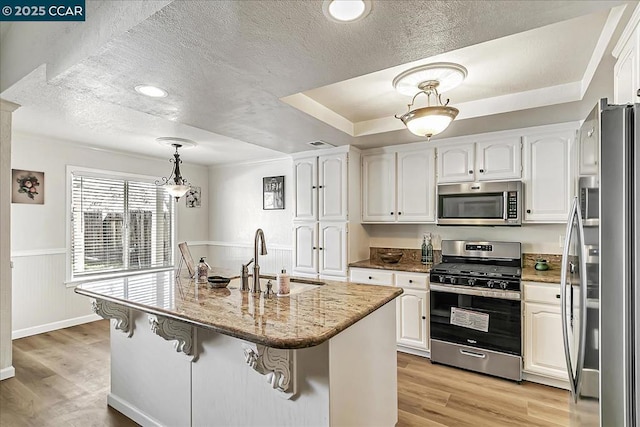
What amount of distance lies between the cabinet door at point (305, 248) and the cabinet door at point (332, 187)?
234 mm

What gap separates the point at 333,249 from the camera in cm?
385

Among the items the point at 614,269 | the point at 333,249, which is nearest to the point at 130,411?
the point at 333,249

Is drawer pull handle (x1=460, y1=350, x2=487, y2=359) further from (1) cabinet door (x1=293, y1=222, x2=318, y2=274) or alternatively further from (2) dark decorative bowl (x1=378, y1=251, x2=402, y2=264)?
(1) cabinet door (x1=293, y1=222, x2=318, y2=274)

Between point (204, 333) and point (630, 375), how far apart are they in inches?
76.6

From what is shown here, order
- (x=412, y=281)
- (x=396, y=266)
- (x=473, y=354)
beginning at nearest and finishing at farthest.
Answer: (x=473, y=354), (x=412, y=281), (x=396, y=266)

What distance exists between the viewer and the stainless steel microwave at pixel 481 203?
311cm

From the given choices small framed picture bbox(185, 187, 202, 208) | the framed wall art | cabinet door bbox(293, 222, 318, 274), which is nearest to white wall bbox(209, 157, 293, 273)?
small framed picture bbox(185, 187, 202, 208)

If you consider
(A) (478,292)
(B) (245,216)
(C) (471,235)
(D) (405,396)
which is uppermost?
(B) (245,216)

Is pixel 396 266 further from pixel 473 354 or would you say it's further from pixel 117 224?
pixel 117 224

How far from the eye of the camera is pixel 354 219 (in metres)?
3.88

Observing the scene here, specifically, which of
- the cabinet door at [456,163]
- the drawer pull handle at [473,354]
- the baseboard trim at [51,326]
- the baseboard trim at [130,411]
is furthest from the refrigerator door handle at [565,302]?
the baseboard trim at [51,326]

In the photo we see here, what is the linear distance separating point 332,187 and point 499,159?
5.72 ft

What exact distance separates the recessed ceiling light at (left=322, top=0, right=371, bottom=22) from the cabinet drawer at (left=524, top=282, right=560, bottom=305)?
2.60 meters

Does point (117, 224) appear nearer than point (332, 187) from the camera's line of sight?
No
